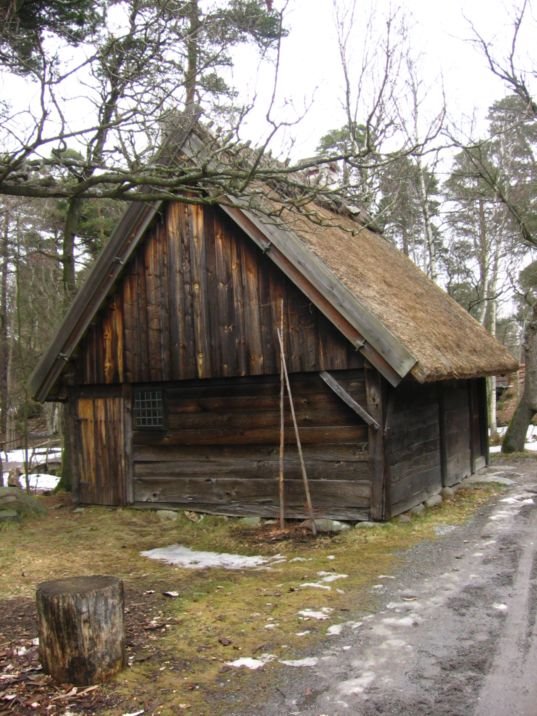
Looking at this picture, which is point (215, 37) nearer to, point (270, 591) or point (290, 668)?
point (270, 591)

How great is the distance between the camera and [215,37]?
759 cm

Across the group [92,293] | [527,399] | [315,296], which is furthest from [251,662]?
[527,399]

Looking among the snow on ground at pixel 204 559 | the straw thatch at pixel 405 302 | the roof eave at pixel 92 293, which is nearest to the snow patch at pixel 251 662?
the snow on ground at pixel 204 559

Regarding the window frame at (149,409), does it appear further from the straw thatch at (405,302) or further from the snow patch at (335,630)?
the snow patch at (335,630)

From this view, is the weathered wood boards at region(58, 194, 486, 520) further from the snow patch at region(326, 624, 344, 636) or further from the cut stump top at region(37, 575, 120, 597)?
the cut stump top at region(37, 575, 120, 597)

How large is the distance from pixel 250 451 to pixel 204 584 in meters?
3.49

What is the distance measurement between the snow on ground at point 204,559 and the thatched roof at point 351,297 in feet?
9.07

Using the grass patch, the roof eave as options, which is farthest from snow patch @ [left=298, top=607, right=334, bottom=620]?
the roof eave

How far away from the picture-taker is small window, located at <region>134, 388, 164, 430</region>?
37.6 feet

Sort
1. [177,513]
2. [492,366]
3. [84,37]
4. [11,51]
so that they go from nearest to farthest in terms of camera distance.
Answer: [11,51], [84,37], [177,513], [492,366]

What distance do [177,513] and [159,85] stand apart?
677 centimetres

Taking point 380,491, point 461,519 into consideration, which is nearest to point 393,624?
point 380,491

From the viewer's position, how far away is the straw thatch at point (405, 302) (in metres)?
9.22

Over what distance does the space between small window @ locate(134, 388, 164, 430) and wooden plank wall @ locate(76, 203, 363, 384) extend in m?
0.30
